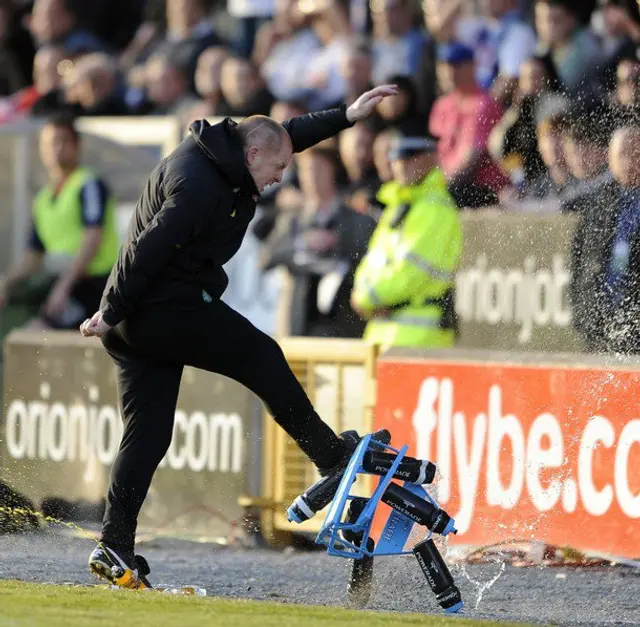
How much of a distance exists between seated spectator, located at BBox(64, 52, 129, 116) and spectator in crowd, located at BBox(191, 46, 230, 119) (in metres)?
0.96

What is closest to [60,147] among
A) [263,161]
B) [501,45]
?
[501,45]

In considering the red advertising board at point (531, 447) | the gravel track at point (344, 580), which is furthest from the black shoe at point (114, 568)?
the red advertising board at point (531, 447)

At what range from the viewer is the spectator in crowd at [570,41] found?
36.0ft

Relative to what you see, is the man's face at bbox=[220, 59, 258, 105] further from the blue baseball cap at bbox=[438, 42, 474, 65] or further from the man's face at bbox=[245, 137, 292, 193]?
the man's face at bbox=[245, 137, 292, 193]

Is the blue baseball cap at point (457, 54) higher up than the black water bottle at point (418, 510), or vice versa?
the blue baseball cap at point (457, 54)

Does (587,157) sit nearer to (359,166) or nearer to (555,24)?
(555,24)

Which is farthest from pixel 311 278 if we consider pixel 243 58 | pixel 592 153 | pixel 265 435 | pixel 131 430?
pixel 131 430

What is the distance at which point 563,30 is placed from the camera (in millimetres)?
11406

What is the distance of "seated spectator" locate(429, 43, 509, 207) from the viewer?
10.8 metres

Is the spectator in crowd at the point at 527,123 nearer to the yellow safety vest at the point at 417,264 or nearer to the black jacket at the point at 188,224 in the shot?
the yellow safety vest at the point at 417,264

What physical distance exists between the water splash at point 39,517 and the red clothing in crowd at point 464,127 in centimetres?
323

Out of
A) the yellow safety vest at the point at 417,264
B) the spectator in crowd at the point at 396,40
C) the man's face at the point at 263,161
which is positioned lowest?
the yellow safety vest at the point at 417,264

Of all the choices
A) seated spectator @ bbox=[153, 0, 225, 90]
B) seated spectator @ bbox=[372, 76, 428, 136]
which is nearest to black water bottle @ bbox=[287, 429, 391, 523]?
seated spectator @ bbox=[372, 76, 428, 136]

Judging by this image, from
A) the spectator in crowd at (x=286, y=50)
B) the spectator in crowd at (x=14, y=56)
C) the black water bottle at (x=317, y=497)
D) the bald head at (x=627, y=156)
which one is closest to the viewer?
the black water bottle at (x=317, y=497)
